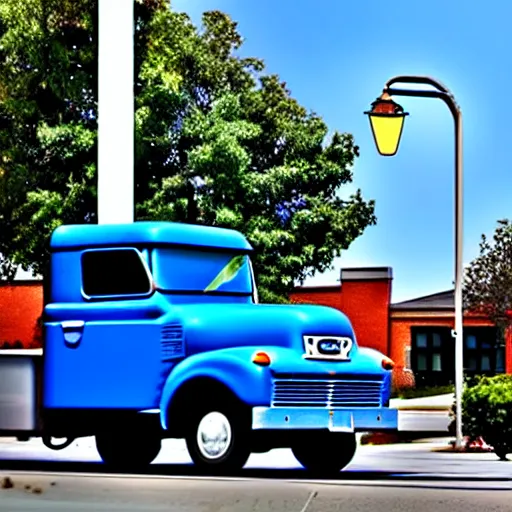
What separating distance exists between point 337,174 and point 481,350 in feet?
46.8

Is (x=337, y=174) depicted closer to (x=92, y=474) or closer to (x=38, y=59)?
(x=38, y=59)

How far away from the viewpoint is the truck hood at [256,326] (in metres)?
9.54

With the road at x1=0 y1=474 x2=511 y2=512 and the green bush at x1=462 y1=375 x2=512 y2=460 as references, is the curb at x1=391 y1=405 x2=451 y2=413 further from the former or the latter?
the road at x1=0 y1=474 x2=511 y2=512

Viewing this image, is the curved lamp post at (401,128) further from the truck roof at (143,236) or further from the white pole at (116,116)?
the truck roof at (143,236)

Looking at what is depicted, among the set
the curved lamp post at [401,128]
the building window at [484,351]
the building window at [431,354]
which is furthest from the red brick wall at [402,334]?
the curved lamp post at [401,128]

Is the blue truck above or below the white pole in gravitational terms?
below

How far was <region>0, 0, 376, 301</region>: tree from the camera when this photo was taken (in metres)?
45.7

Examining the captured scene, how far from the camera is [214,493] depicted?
919 centimetres

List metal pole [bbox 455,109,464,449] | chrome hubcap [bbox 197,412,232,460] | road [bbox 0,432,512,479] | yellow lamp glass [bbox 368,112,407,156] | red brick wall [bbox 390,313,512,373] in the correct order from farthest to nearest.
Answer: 1. red brick wall [bbox 390,313,512,373]
2. metal pole [bbox 455,109,464,449]
3. yellow lamp glass [bbox 368,112,407,156]
4. road [bbox 0,432,512,479]
5. chrome hubcap [bbox 197,412,232,460]

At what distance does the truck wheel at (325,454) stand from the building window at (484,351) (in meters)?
51.5

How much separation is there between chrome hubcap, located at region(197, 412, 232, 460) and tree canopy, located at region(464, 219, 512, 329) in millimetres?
48704

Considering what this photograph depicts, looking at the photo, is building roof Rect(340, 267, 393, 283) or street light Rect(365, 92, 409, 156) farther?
building roof Rect(340, 267, 393, 283)

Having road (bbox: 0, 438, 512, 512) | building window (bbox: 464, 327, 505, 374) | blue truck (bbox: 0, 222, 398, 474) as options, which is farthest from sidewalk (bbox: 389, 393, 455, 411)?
blue truck (bbox: 0, 222, 398, 474)

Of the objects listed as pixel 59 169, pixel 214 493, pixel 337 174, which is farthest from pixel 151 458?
pixel 337 174
